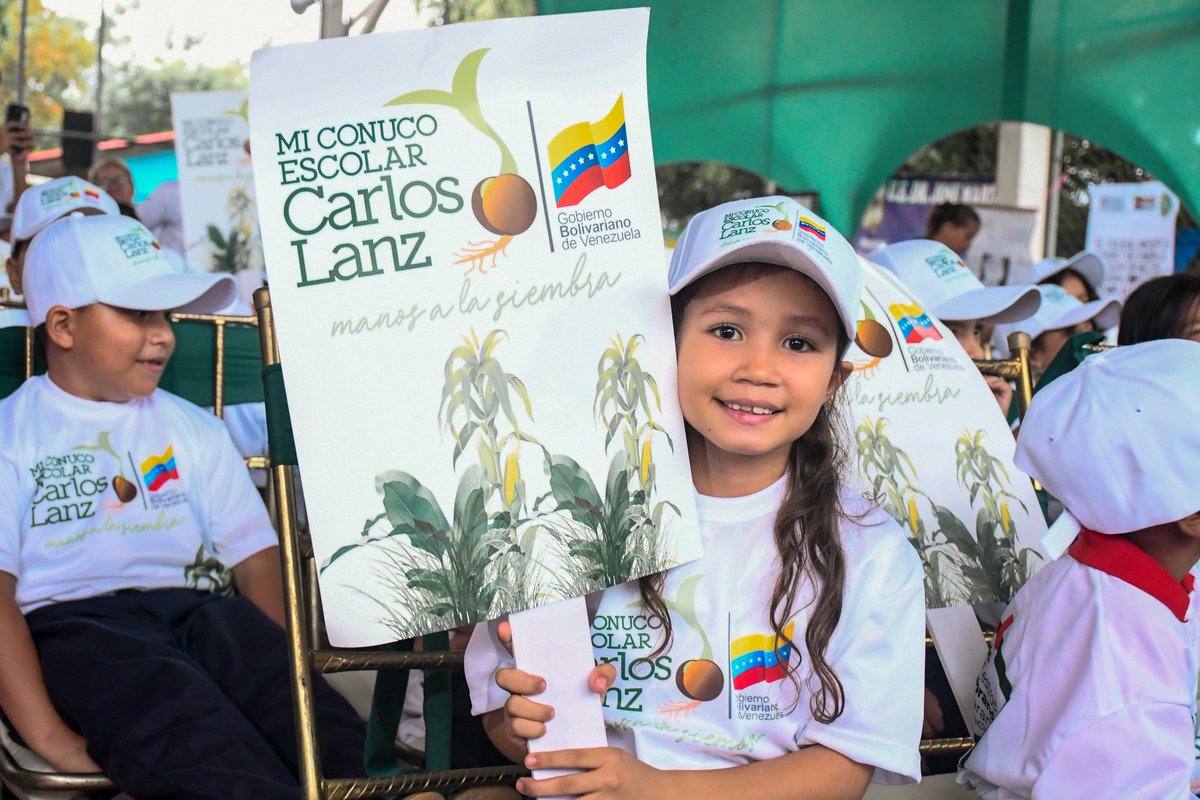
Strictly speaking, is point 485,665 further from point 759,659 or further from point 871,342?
point 871,342

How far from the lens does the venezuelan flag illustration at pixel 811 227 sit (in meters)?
1.44

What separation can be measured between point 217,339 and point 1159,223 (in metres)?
6.09

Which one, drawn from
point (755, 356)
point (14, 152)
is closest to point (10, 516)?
point (755, 356)

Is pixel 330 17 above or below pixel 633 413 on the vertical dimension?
above

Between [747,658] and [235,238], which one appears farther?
[235,238]

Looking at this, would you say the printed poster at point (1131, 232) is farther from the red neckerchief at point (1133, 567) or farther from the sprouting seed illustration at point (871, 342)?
the red neckerchief at point (1133, 567)

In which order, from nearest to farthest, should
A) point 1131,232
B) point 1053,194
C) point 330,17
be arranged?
point 330,17 → point 1131,232 → point 1053,194

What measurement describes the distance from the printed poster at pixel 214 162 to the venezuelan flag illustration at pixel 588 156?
3.90 metres

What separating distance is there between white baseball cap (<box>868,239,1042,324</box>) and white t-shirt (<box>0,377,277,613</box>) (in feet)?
4.94

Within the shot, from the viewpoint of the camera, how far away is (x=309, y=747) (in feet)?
4.92

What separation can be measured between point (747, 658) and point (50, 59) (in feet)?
39.5

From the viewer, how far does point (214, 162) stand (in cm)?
504

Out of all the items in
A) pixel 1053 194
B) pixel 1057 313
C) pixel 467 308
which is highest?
pixel 1053 194

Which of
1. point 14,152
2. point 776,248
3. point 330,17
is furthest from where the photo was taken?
point 14,152
